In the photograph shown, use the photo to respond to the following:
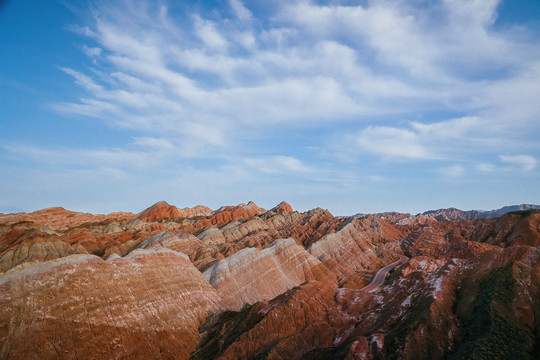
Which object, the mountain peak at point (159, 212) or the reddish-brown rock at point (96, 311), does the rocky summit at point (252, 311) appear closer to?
the reddish-brown rock at point (96, 311)

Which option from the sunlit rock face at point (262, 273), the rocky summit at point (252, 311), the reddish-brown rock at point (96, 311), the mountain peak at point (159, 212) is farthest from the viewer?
the mountain peak at point (159, 212)

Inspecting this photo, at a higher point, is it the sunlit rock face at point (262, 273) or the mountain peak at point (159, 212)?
the mountain peak at point (159, 212)

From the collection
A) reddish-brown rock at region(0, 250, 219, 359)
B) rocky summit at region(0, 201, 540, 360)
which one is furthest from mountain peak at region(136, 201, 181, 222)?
reddish-brown rock at region(0, 250, 219, 359)

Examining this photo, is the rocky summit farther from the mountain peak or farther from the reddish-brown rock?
the mountain peak

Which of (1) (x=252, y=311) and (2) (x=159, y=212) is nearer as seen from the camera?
(1) (x=252, y=311)

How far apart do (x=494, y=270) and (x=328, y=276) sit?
120 ft

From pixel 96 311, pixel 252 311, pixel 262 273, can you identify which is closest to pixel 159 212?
pixel 262 273

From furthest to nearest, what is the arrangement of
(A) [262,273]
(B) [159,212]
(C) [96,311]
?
(B) [159,212], (A) [262,273], (C) [96,311]

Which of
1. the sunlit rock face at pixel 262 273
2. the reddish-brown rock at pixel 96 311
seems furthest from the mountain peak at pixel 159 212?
the reddish-brown rock at pixel 96 311

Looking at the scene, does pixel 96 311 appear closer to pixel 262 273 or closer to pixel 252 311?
pixel 252 311

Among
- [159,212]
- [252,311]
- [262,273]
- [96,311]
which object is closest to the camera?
[96,311]

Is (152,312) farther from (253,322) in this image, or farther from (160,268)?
(253,322)

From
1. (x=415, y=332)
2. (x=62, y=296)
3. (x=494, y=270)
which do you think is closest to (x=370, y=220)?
(x=494, y=270)

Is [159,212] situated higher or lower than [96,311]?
higher
